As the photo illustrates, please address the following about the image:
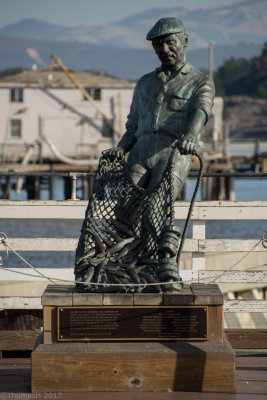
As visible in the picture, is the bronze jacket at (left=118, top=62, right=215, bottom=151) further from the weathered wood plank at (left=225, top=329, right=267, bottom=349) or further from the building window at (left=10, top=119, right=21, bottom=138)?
the building window at (left=10, top=119, right=21, bottom=138)

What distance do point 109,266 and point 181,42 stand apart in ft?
6.22

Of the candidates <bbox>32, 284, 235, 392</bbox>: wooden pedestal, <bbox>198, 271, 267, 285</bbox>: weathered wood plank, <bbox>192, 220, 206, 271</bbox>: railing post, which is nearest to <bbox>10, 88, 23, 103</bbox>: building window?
<bbox>192, 220, 206, 271</bbox>: railing post

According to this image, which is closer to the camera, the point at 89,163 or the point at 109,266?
the point at 109,266

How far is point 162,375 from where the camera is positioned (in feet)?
20.1

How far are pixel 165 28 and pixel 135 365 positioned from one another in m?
2.62

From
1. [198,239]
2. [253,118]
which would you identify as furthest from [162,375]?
[253,118]

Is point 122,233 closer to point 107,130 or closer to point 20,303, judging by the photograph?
point 20,303

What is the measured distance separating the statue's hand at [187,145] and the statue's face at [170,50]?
73cm

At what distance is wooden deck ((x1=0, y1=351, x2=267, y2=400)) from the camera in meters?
5.97

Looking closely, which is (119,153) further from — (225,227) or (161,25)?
(225,227)

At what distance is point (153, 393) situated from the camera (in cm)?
609

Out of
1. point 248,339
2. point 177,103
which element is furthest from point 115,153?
point 248,339

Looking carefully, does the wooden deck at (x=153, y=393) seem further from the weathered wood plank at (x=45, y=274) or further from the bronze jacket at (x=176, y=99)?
the bronze jacket at (x=176, y=99)

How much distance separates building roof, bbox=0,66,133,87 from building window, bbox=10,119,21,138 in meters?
2.61
